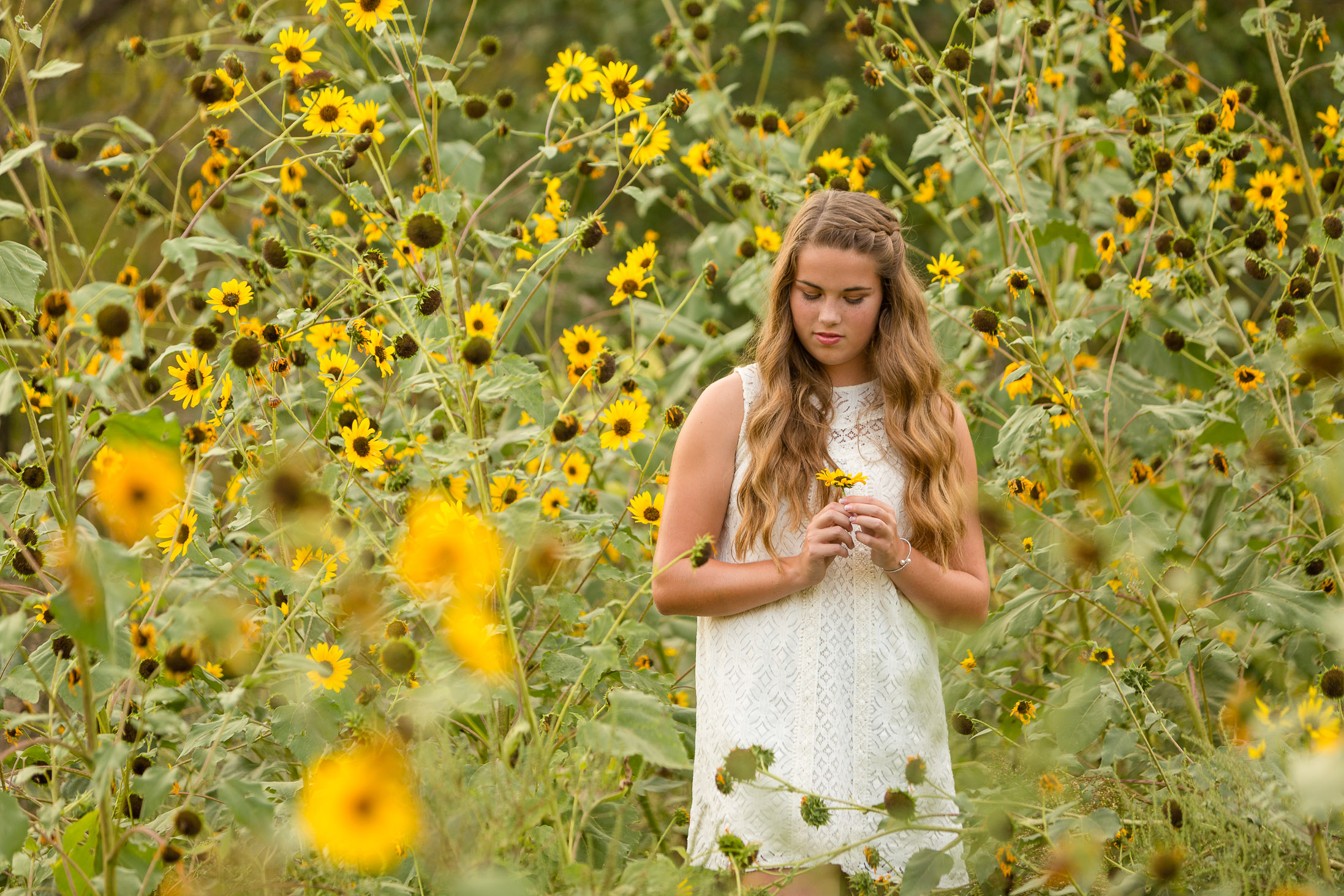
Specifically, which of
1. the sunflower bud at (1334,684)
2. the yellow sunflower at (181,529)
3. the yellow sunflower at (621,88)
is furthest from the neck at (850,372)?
the yellow sunflower at (181,529)

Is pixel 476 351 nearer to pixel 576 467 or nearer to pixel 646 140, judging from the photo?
pixel 646 140

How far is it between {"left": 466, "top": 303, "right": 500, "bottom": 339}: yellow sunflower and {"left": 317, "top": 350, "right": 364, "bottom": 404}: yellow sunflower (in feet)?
0.64

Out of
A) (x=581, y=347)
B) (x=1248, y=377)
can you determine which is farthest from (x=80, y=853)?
(x=1248, y=377)

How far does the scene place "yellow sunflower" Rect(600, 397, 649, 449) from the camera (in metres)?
1.99

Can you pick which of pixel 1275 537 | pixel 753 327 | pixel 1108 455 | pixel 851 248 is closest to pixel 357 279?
pixel 851 248

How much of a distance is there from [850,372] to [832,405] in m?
0.08

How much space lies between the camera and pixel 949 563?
5.92 feet

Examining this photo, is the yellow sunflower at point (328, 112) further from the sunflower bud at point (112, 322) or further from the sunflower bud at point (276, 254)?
the sunflower bud at point (112, 322)

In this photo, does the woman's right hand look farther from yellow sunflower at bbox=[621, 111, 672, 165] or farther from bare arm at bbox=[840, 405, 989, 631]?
yellow sunflower at bbox=[621, 111, 672, 165]

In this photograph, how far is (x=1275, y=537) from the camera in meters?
2.42

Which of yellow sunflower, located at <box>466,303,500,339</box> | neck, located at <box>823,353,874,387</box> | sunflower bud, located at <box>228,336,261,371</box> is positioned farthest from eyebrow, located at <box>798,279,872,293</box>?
sunflower bud, located at <box>228,336,261,371</box>

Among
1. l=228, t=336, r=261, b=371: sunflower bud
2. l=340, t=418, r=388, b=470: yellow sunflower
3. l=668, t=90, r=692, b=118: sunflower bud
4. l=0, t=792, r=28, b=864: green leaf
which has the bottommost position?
l=0, t=792, r=28, b=864: green leaf

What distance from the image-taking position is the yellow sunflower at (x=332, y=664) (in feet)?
4.90

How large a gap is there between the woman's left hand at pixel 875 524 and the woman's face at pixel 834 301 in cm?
28
